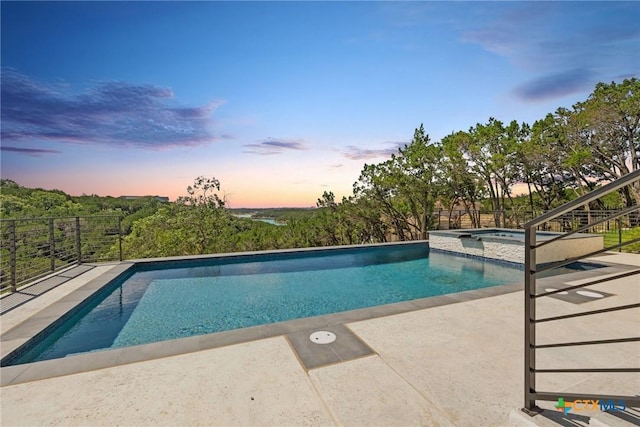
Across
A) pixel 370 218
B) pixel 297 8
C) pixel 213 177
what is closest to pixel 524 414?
pixel 297 8

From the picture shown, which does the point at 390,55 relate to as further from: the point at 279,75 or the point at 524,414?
the point at 524,414

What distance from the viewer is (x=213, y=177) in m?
14.3

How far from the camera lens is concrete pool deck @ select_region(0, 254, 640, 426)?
6.98 feet

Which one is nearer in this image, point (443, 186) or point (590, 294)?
point (590, 294)

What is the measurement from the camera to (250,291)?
6699 millimetres

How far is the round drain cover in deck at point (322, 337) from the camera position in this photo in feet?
10.8

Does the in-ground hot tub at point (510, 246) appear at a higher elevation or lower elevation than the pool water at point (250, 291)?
higher

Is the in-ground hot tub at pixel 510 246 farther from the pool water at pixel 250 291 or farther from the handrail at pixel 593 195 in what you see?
the handrail at pixel 593 195

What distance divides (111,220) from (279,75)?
678cm

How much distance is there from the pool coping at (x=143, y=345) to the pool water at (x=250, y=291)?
0.23m

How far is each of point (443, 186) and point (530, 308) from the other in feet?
50.5

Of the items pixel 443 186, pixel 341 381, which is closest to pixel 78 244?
pixel 341 381

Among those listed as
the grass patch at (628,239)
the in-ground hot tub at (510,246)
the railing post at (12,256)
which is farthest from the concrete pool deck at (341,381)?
the grass patch at (628,239)

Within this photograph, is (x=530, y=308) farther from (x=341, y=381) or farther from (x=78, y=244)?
(x=78, y=244)
